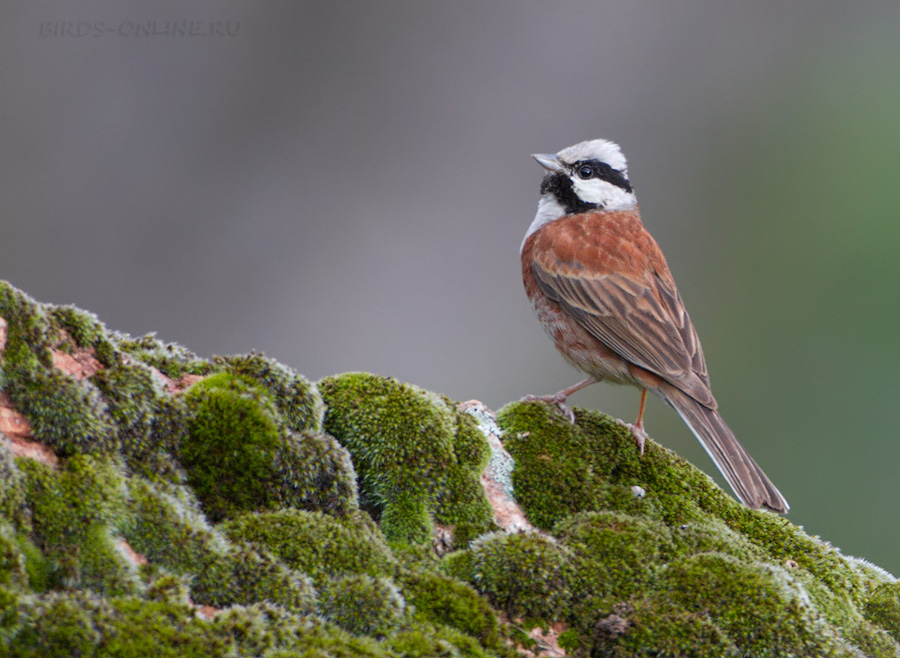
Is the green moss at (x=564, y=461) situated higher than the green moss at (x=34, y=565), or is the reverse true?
the green moss at (x=564, y=461)

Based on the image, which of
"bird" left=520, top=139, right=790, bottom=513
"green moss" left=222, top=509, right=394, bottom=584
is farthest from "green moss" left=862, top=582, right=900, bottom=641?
"green moss" left=222, top=509, right=394, bottom=584

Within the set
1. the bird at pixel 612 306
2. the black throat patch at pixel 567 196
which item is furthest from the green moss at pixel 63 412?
the black throat patch at pixel 567 196

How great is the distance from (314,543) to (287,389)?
2.83 ft

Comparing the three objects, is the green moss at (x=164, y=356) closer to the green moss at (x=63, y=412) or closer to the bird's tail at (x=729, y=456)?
the green moss at (x=63, y=412)

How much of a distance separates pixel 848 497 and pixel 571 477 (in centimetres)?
702

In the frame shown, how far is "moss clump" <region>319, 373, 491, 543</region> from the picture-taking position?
3.76 metres

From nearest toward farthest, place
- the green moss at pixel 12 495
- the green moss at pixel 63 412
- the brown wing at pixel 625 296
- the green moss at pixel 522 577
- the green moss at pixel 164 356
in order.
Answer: the green moss at pixel 12 495 < the green moss at pixel 63 412 < the green moss at pixel 522 577 < the green moss at pixel 164 356 < the brown wing at pixel 625 296

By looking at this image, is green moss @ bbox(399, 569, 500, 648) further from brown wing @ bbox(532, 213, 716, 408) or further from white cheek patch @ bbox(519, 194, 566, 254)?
white cheek patch @ bbox(519, 194, 566, 254)

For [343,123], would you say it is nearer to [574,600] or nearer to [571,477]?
[571,477]

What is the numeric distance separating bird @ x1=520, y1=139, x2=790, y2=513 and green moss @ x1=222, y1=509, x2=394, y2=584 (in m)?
2.09

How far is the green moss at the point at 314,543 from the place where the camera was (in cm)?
301

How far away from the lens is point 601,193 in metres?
7.27

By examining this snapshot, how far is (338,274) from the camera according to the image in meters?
11.2

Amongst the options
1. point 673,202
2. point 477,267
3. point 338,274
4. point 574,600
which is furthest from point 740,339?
point 574,600
